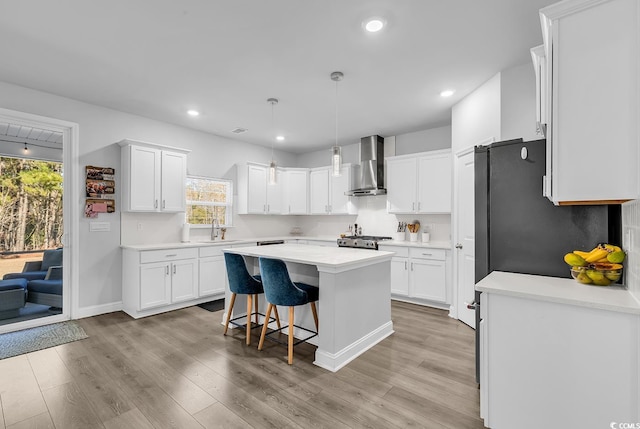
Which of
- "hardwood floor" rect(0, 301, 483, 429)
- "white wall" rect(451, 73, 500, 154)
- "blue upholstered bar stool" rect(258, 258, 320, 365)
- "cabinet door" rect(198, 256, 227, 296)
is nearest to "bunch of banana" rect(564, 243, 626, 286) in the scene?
"hardwood floor" rect(0, 301, 483, 429)

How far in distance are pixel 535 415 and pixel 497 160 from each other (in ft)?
4.90

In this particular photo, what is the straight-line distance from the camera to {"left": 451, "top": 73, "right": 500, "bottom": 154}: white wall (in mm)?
3209

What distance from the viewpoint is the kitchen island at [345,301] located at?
263 centimetres

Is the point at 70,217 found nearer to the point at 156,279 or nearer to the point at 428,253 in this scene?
the point at 156,279

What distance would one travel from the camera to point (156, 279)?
409cm

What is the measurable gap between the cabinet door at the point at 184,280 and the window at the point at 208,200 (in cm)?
100

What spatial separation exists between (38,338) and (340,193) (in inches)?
185

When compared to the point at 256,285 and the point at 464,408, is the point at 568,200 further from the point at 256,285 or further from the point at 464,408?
the point at 256,285

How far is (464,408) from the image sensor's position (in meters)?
2.06

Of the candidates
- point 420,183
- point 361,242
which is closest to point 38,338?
point 361,242

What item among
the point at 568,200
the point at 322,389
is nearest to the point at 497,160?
the point at 568,200

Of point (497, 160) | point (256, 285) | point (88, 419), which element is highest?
point (497, 160)

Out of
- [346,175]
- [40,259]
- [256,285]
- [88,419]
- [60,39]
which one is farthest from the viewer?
[346,175]

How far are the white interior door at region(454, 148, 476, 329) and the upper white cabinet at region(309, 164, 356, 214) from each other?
226 centimetres
